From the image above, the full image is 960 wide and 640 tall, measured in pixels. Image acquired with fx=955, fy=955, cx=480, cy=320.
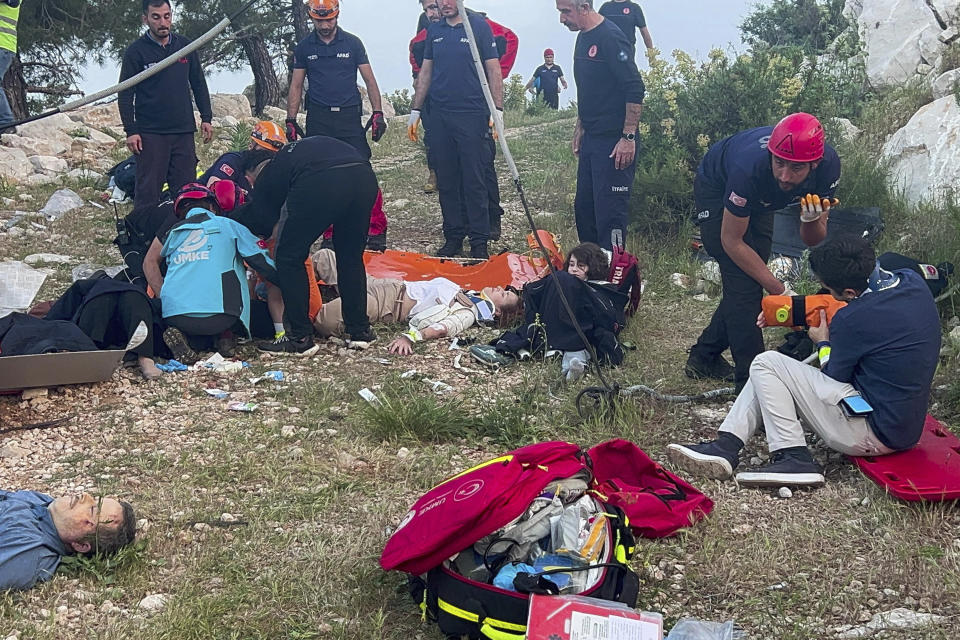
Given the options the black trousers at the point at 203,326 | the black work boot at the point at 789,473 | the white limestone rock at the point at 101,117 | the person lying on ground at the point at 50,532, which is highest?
the white limestone rock at the point at 101,117

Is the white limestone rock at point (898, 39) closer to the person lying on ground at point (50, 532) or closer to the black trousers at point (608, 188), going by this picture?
the black trousers at point (608, 188)

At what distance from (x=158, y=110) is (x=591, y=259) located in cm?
347

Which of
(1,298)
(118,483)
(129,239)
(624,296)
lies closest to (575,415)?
(624,296)

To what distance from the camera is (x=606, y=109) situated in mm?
6324

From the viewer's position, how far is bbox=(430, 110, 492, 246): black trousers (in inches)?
284

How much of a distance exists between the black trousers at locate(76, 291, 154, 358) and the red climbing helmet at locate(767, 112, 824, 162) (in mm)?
3311

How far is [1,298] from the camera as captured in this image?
607 cm

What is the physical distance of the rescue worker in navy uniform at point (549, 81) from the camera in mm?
17859

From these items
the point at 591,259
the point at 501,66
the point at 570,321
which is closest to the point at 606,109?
the point at 591,259

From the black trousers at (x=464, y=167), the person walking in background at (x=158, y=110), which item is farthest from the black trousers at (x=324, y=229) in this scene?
the person walking in background at (x=158, y=110)

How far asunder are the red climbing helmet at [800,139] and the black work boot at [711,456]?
3.91 feet

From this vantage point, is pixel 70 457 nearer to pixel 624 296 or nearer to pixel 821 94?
pixel 624 296

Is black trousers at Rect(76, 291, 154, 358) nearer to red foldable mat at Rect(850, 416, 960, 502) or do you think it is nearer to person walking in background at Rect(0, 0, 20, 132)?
person walking in background at Rect(0, 0, 20, 132)

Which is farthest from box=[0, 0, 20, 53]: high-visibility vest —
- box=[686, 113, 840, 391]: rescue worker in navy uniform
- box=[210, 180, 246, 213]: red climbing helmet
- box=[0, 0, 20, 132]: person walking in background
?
box=[686, 113, 840, 391]: rescue worker in navy uniform
